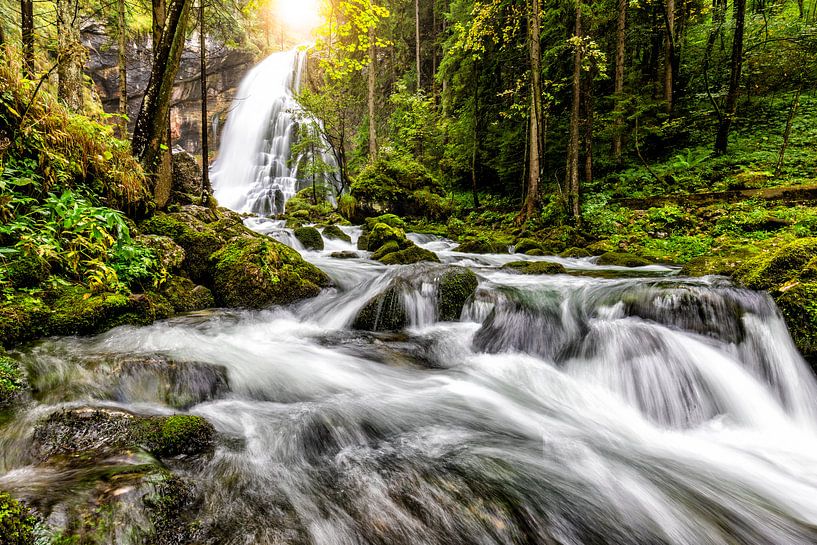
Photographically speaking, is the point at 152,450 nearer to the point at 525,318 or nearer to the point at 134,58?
the point at 525,318

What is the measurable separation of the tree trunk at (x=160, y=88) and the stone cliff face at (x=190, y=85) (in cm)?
3138

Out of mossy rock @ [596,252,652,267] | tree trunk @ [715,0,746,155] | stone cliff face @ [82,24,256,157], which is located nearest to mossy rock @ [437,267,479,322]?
mossy rock @ [596,252,652,267]

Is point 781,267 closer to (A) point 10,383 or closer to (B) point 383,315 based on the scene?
(B) point 383,315

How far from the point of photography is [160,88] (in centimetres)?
580

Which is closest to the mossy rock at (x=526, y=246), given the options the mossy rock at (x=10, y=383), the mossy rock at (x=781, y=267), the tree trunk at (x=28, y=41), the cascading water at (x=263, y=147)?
the mossy rock at (x=781, y=267)

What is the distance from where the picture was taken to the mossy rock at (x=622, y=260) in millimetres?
8250

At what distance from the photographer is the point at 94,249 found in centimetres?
366

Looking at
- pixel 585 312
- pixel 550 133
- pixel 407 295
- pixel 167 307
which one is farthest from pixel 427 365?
pixel 550 133

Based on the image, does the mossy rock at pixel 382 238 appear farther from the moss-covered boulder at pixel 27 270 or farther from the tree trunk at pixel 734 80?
the tree trunk at pixel 734 80

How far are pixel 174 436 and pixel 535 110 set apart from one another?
12690 mm

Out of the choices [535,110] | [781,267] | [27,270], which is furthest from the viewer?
[535,110]

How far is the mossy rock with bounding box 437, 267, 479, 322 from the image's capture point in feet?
18.8

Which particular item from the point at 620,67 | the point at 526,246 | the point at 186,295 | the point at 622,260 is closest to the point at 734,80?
the point at 620,67

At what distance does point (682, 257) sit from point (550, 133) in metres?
8.65
